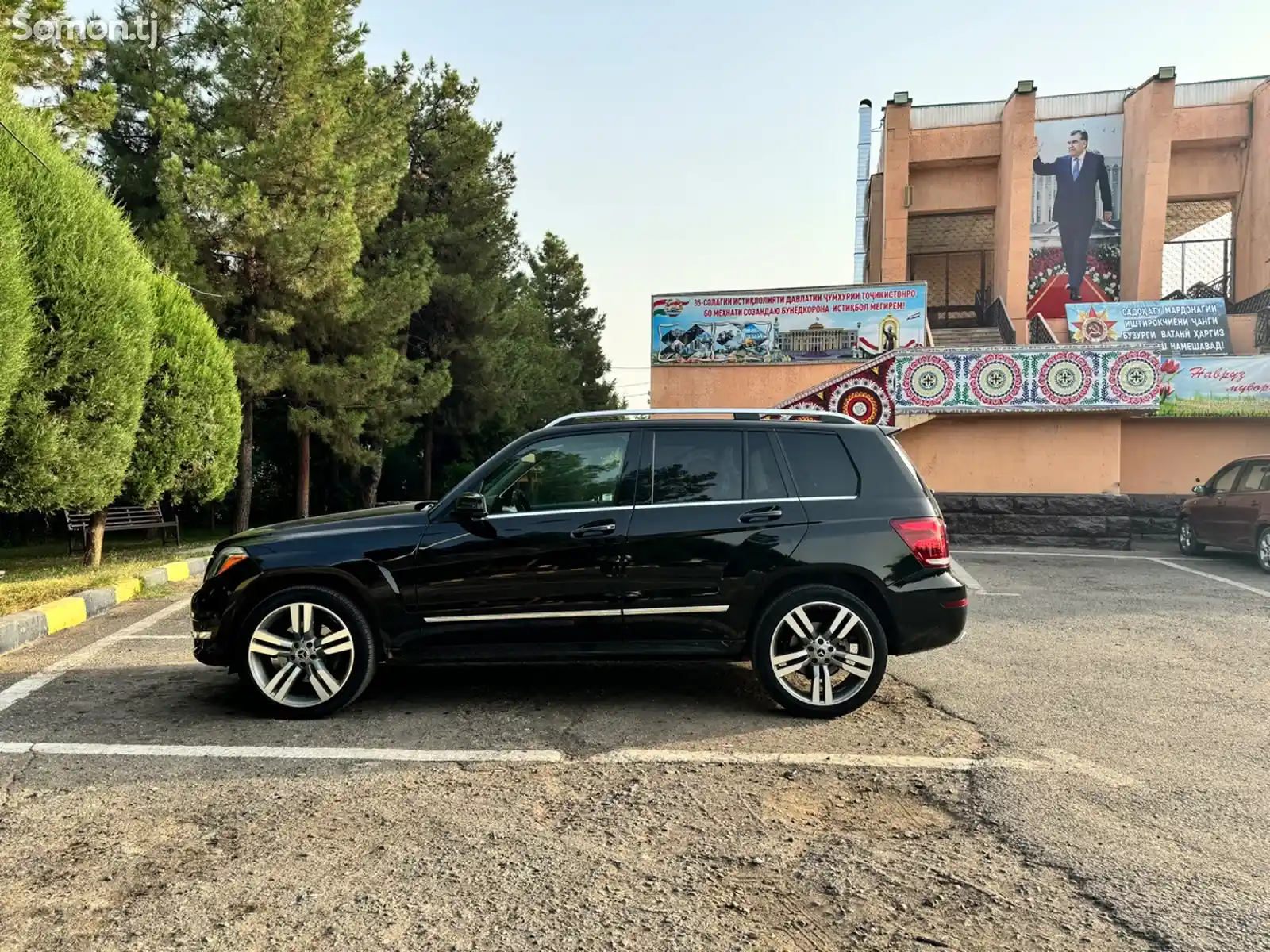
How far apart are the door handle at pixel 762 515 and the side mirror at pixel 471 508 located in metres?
1.51

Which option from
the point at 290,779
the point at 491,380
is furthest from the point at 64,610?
the point at 491,380

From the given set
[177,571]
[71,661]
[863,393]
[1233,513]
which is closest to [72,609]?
[71,661]

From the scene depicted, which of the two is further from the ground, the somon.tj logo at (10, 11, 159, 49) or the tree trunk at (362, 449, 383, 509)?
the somon.tj logo at (10, 11, 159, 49)

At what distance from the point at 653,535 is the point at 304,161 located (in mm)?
13054

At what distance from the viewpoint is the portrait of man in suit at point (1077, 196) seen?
74.7 feet

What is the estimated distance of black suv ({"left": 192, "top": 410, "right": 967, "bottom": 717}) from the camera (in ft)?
14.9

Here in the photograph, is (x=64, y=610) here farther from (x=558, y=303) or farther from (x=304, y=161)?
(x=558, y=303)

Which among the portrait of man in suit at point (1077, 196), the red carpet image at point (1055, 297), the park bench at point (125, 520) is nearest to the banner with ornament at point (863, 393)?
the red carpet image at point (1055, 297)

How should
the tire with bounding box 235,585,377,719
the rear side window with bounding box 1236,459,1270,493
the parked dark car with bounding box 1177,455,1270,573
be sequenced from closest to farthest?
the tire with bounding box 235,585,377,719 < the parked dark car with bounding box 1177,455,1270,573 < the rear side window with bounding box 1236,459,1270,493

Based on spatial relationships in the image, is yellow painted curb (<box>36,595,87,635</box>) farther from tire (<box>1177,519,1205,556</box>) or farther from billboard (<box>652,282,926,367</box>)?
tire (<box>1177,519,1205,556</box>)

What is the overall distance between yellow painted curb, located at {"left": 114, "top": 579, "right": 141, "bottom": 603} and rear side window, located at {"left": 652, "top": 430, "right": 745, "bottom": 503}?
22.6ft

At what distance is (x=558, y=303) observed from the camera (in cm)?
4094

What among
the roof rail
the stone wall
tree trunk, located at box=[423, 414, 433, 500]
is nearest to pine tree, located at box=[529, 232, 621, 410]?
tree trunk, located at box=[423, 414, 433, 500]

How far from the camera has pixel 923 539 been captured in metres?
4.62
